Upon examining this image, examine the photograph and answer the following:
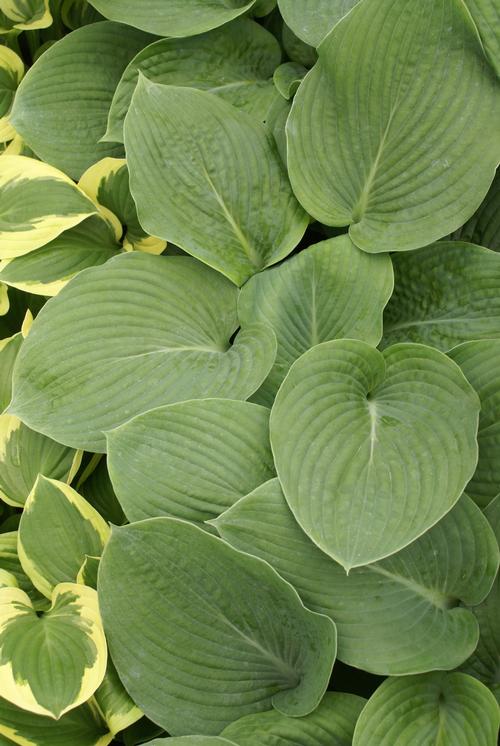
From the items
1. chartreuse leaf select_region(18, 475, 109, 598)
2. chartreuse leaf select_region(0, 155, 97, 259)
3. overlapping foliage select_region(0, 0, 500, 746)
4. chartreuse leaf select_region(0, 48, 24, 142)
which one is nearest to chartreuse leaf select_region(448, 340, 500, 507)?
overlapping foliage select_region(0, 0, 500, 746)

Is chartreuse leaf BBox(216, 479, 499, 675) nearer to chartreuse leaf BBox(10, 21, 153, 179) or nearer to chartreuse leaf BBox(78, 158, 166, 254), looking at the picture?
chartreuse leaf BBox(78, 158, 166, 254)

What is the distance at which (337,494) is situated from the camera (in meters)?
0.94

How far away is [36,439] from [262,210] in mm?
472

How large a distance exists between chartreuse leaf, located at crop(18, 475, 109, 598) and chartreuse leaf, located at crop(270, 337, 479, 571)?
0.31m

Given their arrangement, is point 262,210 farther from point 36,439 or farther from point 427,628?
point 427,628

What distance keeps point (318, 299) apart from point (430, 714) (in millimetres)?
545

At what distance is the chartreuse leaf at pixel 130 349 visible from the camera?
110 centimetres

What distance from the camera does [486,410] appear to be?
103 cm

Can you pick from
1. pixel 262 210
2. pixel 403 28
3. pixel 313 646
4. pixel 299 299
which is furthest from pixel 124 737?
pixel 403 28

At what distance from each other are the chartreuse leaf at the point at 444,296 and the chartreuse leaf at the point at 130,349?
0.22 m

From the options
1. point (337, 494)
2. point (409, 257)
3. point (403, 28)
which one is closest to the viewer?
point (337, 494)

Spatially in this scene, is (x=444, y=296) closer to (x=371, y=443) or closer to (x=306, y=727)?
(x=371, y=443)

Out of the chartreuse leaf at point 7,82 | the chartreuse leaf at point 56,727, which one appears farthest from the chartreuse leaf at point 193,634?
the chartreuse leaf at point 7,82

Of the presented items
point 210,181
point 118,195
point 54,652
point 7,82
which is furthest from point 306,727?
point 7,82
